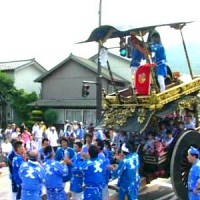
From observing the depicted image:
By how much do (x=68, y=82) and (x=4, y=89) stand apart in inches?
190

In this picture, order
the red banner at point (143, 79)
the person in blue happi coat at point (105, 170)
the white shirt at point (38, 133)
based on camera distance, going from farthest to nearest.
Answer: the white shirt at point (38, 133) → the red banner at point (143, 79) → the person in blue happi coat at point (105, 170)

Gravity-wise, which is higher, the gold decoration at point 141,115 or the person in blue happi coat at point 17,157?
the gold decoration at point 141,115

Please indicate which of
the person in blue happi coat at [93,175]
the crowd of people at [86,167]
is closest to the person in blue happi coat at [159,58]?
the crowd of people at [86,167]

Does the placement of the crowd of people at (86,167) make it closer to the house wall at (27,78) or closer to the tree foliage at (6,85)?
the tree foliage at (6,85)

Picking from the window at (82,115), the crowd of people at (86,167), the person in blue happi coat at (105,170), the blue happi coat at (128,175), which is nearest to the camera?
the crowd of people at (86,167)

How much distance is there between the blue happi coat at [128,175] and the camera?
710 cm

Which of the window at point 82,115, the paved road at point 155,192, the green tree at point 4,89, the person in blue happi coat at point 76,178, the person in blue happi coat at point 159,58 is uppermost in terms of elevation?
the green tree at point 4,89

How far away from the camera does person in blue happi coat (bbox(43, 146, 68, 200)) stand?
23.8ft

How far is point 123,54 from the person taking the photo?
28.5 ft

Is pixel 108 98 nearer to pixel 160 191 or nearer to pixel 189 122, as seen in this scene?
pixel 189 122

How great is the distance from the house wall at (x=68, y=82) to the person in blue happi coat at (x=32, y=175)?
2081 centimetres

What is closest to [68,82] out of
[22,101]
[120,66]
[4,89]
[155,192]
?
[22,101]

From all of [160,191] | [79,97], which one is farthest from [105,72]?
[160,191]

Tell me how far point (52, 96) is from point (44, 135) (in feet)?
43.5
